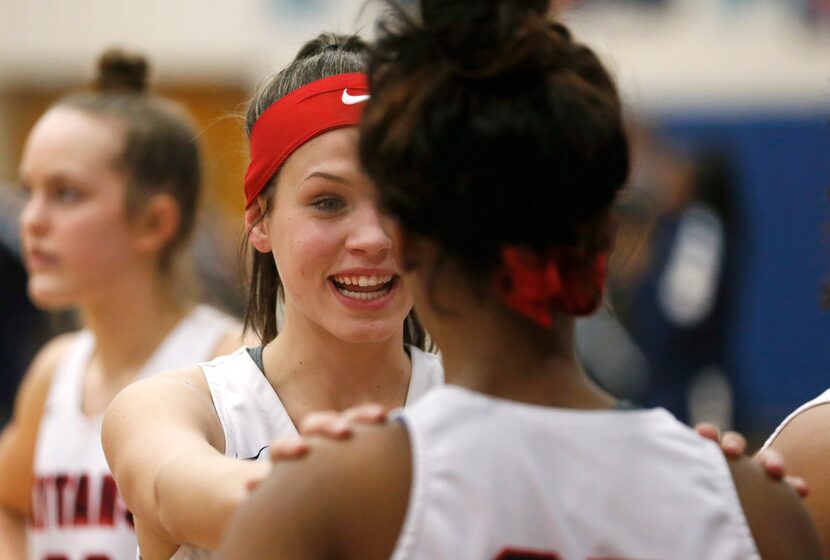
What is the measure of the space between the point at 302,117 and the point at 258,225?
0.75 ft

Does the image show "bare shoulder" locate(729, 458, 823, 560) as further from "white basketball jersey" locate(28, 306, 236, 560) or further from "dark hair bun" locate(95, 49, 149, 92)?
"dark hair bun" locate(95, 49, 149, 92)

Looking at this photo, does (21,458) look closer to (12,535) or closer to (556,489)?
(12,535)

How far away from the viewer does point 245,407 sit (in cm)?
239

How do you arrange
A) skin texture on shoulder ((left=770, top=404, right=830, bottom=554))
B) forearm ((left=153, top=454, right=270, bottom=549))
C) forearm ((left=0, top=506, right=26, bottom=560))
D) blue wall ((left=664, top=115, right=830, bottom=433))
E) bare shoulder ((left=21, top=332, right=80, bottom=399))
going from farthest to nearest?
blue wall ((left=664, top=115, right=830, bottom=433))
bare shoulder ((left=21, top=332, right=80, bottom=399))
forearm ((left=0, top=506, right=26, bottom=560))
skin texture on shoulder ((left=770, top=404, right=830, bottom=554))
forearm ((left=153, top=454, right=270, bottom=549))

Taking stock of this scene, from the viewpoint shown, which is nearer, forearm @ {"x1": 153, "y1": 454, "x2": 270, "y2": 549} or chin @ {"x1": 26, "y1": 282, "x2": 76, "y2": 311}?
forearm @ {"x1": 153, "y1": 454, "x2": 270, "y2": 549}

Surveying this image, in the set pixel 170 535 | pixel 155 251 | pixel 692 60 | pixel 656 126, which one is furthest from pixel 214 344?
pixel 692 60

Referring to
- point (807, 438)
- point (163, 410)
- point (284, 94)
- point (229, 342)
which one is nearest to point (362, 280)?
point (284, 94)

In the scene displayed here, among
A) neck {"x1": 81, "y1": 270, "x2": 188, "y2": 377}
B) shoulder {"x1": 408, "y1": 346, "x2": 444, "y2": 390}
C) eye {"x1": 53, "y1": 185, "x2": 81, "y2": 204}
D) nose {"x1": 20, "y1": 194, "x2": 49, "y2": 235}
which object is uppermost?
shoulder {"x1": 408, "y1": 346, "x2": 444, "y2": 390}

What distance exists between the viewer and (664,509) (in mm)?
1662

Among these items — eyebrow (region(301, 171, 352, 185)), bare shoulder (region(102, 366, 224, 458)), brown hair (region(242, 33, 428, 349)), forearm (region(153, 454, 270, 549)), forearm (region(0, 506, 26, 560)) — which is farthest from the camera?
forearm (region(0, 506, 26, 560))

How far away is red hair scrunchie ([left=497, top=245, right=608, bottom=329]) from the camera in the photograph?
1673mm

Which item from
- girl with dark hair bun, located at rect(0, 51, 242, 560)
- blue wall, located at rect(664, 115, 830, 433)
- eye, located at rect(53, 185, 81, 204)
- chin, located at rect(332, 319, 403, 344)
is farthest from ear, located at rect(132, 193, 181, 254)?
blue wall, located at rect(664, 115, 830, 433)

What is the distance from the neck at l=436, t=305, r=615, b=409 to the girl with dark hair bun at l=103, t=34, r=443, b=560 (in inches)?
23.9

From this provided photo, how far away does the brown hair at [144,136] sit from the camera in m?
4.20
